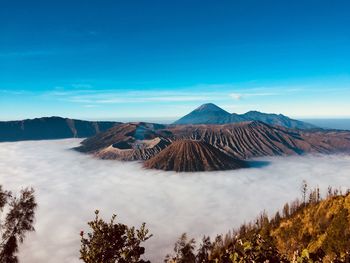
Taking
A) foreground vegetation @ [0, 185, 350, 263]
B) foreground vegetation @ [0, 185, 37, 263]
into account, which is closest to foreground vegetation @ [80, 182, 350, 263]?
foreground vegetation @ [0, 185, 350, 263]

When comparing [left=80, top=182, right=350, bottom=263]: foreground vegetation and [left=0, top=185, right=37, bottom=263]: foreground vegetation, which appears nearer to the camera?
[left=80, top=182, right=350, bottom=263]: foreground vegetation

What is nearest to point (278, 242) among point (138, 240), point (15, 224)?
point (138, 240)

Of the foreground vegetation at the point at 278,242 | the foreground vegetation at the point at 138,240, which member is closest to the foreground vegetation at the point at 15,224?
the foreground vegetation at the point at 138,240

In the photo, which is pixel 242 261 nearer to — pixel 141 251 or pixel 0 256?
pixel 141 251

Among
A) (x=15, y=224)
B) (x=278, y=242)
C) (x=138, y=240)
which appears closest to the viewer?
(x=138, y=240)

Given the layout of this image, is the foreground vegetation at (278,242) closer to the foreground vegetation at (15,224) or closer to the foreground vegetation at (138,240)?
the foreground vegetation at (138,240)

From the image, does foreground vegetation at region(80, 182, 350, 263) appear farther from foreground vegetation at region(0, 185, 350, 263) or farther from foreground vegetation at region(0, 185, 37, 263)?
foreground vegetation at region(0, 185, 37, 263)

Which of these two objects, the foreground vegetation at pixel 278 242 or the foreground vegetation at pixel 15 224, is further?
the foreground vegetation at pixel 15 224

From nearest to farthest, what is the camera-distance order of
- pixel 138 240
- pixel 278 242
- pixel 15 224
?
1. pixel 138 240
2. pixel 15 224
3. pixel 278 242

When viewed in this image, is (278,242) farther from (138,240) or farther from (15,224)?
(15,224)

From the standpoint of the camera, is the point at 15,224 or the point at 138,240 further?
the point at 15,224

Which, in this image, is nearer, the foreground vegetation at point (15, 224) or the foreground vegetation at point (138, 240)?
the foreground vegetation at point (138, 240)
